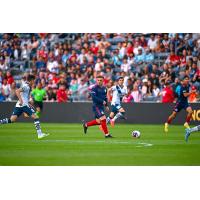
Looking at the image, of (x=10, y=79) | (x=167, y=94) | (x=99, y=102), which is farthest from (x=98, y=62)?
(x=99, y=102)

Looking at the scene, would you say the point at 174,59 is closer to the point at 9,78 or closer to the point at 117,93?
the point at 117,93

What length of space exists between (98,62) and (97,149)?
32.9 feet

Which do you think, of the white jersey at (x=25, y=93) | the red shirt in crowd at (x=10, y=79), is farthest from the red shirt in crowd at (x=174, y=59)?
the white jersey at (x=25, y=93)

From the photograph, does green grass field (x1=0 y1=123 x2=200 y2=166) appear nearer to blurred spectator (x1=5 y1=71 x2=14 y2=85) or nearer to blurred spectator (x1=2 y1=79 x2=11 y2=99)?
blurred spectator (x1=2 y1=79 x2=11 y2=99)

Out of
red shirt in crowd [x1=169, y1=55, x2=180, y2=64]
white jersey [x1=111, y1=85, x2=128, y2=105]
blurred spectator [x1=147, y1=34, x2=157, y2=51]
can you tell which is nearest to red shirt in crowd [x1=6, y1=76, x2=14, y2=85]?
blurred spectator [x1=147, y1=34, x2=157, y2=51]

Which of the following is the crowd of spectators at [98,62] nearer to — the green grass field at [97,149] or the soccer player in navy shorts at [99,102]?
the green grass field at [97,149]

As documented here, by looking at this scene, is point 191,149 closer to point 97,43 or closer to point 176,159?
point 176,159

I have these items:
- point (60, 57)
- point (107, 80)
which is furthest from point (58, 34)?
point (107, 80)

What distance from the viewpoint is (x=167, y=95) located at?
2295cm

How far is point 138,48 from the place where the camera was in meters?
24.2

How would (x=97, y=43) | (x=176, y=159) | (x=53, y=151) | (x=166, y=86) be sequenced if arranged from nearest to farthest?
(x=176, y=159)
(x=53, y=151)
(x=166, y=86)
(x=97, y=43)

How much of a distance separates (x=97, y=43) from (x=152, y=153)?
11543 millimetres

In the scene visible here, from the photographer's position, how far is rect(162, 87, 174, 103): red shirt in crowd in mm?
22953

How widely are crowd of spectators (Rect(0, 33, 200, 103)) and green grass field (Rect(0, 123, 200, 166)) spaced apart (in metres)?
3.85
